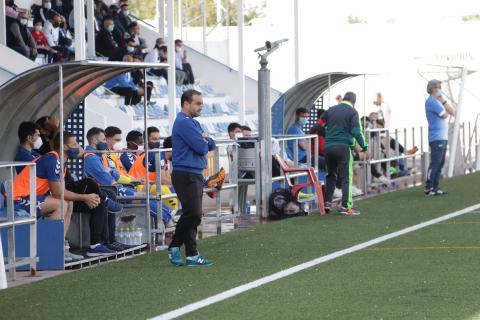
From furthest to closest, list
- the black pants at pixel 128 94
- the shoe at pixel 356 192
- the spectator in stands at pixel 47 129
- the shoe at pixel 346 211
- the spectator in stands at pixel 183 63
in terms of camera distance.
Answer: the spectator in stands at pixel 183 63
the black pants at pixel 128 94
the shoe at pixel 356 192
the shoe at pixel 346 211
the spectator in stands at pixel 47 129

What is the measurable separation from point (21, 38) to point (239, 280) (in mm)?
12049

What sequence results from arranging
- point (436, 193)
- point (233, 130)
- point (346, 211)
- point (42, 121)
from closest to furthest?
1. point (42, 121)
2. point (346, 211)
3. point (233, 130)
4. point (436, 193)

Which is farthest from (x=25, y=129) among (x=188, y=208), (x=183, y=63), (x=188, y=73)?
(x=188, y=73)

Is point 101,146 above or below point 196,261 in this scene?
above

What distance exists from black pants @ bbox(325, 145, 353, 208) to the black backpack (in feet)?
1.93

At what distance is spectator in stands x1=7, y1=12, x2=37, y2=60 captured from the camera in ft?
72.3

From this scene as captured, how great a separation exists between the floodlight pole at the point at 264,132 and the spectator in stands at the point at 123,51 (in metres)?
8.00

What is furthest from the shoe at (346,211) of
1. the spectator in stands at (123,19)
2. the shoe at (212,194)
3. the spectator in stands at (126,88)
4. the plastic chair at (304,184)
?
the spectator in stands at (123,19)

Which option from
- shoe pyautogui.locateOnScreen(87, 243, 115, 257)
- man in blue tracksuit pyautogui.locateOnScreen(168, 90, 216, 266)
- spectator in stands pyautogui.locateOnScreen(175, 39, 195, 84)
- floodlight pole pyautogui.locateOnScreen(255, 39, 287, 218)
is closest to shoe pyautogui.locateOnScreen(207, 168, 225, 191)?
floodlight pole pyautogui.locateOnScreen(255, 39, 287, 218)

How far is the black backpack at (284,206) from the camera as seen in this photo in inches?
703

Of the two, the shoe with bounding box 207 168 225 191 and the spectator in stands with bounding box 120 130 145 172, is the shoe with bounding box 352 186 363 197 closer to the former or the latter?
the spectator in stands with bounding box 120 130 145 172

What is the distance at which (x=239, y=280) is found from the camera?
11.2 meters

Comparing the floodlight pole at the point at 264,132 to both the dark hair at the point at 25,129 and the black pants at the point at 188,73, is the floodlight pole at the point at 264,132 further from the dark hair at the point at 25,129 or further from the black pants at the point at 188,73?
the black pants at the point at 188,73

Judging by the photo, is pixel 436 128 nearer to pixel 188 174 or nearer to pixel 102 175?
pixel 102 175
